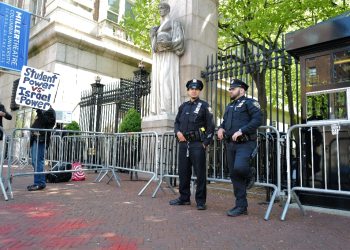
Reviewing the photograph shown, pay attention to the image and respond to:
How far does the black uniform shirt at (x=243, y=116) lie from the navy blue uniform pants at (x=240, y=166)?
0.25 meters

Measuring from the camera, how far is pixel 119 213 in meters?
4.23

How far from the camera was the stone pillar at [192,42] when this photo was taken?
8.86 meters

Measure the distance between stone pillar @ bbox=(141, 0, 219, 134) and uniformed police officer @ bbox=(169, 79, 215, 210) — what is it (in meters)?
3.59

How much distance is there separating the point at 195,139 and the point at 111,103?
27.9ft

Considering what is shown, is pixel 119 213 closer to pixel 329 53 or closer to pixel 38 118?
pixel 38 118

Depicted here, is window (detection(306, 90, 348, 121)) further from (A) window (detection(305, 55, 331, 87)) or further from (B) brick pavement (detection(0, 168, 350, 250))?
(B) brick pavement (detection(0, 168, 350, 250))

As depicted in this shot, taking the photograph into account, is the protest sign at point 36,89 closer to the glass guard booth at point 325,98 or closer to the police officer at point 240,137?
the police officer at point 240,137

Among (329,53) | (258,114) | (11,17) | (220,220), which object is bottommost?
(220,220)

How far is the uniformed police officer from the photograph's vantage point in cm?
484

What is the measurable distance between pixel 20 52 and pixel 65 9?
10.7 ft

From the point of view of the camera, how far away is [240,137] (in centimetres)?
429

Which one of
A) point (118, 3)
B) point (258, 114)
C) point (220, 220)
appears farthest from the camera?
point (118, 3)

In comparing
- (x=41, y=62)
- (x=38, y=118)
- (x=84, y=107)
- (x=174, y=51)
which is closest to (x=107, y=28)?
(x=41, y=62)

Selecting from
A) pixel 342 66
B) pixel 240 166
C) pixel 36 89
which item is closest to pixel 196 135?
pixel 240 166
